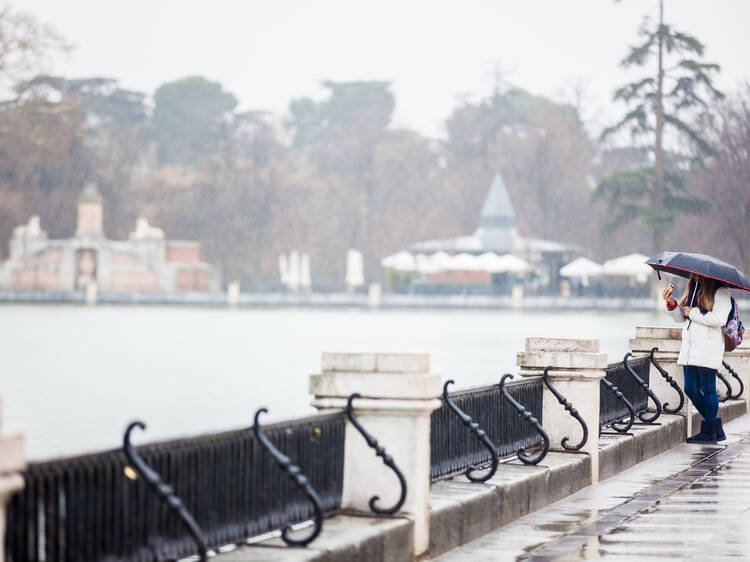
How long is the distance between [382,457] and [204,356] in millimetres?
47454

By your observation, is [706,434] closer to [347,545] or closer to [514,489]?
[514,489]

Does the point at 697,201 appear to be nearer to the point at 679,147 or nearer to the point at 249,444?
the point at 679,147

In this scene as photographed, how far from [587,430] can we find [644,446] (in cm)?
210

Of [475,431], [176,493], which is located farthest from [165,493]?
[475,431]

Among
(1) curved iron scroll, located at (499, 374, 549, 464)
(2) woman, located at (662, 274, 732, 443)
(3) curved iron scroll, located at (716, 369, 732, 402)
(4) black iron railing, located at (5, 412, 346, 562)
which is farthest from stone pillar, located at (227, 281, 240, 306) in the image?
(4) black iron railing, located at (5, 412, 346, 562)

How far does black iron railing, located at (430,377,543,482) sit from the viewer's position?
8.97 m

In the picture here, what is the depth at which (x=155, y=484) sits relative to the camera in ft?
19.9

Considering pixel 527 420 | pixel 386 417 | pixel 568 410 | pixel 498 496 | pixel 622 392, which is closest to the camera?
pixel 386 417

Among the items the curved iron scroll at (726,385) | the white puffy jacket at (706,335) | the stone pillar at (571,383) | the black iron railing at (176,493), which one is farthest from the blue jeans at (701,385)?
the black iron railing at (176,493)

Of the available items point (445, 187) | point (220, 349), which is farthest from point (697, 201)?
point (445, 187)

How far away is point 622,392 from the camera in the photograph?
1352cm

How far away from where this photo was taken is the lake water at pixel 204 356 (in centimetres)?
3894

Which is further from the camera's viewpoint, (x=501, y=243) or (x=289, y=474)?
(x=501, y=243)

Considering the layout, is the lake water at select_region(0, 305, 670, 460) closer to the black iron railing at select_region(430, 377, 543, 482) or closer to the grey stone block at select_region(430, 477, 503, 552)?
the black iron railing at select_region(430, 377, 543, 482)
